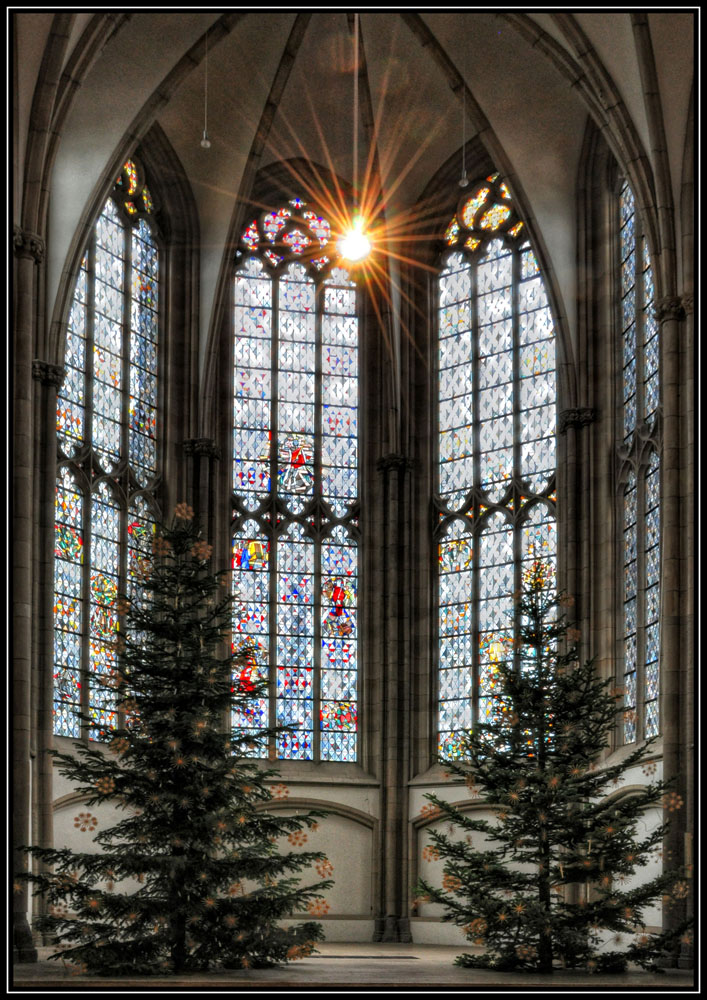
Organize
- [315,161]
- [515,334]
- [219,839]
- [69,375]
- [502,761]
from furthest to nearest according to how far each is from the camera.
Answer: [315,161]
[515,334]
[69,375]
[502,761]
[219,839]

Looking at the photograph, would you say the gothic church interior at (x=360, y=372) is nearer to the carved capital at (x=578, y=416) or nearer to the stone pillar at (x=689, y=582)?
the carved capital at (x=578, y=416)

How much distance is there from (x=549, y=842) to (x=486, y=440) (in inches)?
436

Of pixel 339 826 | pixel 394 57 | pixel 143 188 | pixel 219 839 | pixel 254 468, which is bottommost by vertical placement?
Result: pixel 339 826

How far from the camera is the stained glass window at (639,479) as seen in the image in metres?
20.6

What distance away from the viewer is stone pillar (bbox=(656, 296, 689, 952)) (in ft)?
56.4

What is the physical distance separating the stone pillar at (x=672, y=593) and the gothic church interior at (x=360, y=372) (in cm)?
193

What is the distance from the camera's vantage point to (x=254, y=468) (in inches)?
1006

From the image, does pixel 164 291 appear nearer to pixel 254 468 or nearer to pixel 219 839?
pixel 254 468

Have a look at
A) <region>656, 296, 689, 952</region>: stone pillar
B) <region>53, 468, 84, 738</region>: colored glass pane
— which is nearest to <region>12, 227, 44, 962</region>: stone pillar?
<region>53, 468, 84, 738</region>: colored glass pane

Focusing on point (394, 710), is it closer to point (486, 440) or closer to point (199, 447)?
point (486, 440)

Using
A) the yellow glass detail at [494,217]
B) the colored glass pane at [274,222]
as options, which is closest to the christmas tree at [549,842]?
the yellow glass detail at [494,217]

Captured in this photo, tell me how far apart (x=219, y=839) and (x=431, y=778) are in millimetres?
10567

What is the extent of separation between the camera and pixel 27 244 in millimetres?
17906
